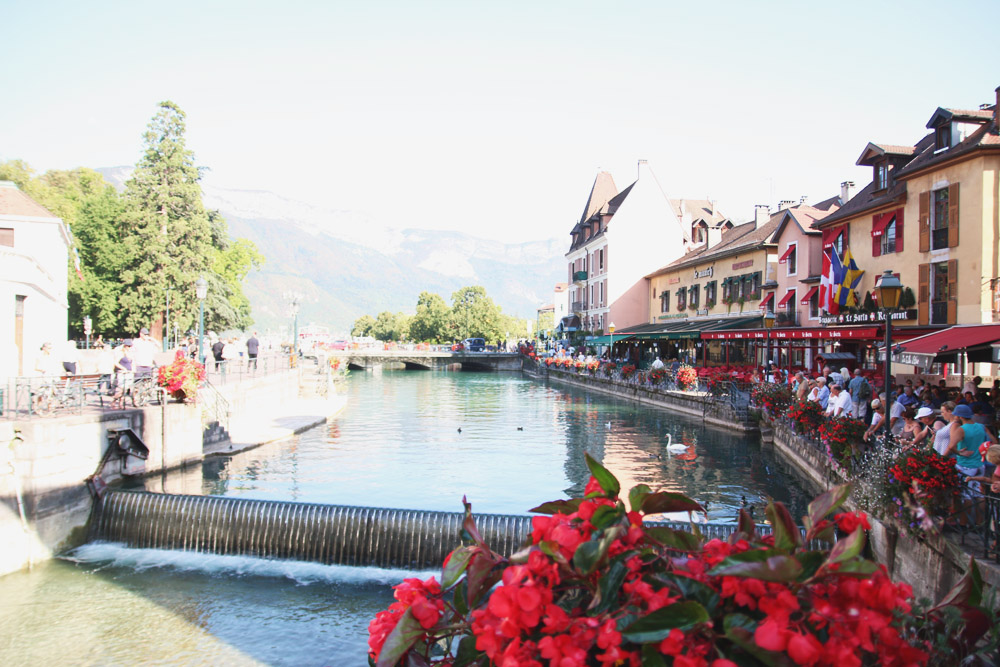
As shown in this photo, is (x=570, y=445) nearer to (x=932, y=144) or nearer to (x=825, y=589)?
(x=932, y=144)

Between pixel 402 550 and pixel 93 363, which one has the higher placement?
pixel 93 363

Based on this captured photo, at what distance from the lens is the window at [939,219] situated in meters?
23.5

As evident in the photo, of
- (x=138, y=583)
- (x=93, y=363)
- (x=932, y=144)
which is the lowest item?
(x=138, y=583)

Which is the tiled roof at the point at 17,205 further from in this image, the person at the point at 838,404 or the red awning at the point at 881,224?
the red awning at the point at 881,224

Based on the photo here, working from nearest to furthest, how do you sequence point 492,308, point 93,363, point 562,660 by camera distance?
point 562,660
point 93,363
point 492,308

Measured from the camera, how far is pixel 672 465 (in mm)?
Answer: 20516

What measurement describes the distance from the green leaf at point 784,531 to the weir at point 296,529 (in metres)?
9.91

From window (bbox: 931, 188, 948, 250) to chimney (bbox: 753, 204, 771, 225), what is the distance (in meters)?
18.5

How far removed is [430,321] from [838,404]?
98085mm

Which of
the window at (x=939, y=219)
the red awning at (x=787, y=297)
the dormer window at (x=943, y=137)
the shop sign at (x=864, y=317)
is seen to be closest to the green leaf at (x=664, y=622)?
the shop sign at (x=864, y=317)

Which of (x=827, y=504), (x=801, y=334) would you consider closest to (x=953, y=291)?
(x=801, y=334)

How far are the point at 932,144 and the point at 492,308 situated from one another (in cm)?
8117

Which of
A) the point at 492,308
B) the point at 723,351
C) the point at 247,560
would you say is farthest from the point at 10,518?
the point at 492,308

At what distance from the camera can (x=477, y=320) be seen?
339ft
